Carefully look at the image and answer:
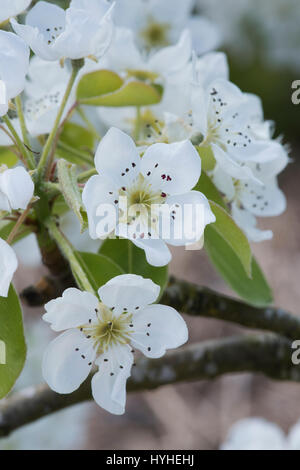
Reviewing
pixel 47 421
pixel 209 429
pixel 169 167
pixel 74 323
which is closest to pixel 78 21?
pixel 169 167

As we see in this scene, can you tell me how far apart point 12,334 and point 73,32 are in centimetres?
29

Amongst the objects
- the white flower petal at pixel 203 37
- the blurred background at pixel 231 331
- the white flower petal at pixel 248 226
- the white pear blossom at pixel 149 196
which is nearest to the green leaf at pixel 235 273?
the white flower petal at pixel 248 226

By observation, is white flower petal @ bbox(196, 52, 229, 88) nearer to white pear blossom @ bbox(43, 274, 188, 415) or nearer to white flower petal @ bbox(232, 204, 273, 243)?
white flower petal @ bbox(232, 204, 273, 243)

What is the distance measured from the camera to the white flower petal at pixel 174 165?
658 millimetres

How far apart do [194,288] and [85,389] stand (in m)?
0.21

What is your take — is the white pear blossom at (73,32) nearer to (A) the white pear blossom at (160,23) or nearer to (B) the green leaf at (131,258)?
(B) the green leaf at (131,258)

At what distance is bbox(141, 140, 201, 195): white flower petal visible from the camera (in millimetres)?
658

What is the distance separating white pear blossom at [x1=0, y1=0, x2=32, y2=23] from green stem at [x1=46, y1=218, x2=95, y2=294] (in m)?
0.21

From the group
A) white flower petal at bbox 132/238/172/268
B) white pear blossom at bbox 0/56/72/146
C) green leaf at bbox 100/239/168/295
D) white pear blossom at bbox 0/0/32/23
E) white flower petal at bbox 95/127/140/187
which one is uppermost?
white pear blossom at bbox 0/0/32/23

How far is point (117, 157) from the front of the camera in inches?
25.8

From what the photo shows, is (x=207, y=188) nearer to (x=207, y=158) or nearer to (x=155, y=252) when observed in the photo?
(x=207, y=158)

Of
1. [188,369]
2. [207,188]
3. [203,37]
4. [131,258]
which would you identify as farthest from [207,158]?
[203,37]

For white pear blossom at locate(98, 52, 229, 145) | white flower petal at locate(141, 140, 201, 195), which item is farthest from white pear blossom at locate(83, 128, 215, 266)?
white pear blossom at locate(98, 52, 229, 145)

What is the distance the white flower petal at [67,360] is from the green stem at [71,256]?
0.05 meters
